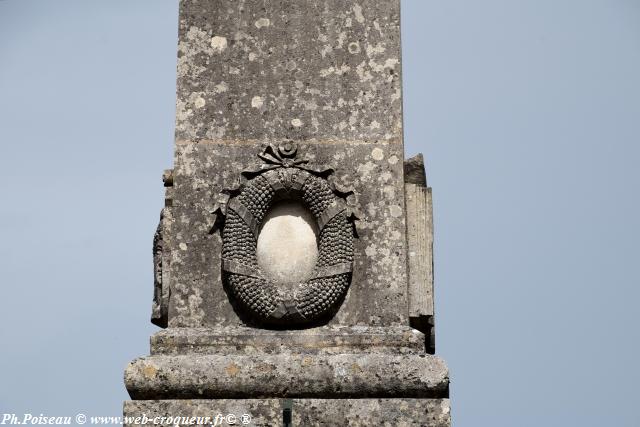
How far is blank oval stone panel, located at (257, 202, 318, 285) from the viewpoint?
39.1ft

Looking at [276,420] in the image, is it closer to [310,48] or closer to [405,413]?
[405,413]

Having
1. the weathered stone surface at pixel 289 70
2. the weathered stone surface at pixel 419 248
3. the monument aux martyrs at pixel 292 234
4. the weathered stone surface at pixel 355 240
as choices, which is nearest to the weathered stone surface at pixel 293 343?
the monument aux martyrs at pixel 292 234

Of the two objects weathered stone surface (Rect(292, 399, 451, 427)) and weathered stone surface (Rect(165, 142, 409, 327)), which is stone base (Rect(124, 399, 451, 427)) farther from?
weathered stone surface (Rect(165, 142, 409, 327))

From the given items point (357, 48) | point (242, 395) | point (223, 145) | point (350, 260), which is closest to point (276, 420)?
point (242, 395)

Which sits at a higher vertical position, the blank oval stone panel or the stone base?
the blank oval stone panel

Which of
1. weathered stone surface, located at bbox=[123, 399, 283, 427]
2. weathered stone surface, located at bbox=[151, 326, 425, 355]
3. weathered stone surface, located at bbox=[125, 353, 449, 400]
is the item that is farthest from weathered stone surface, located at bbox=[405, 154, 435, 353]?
weathered stone surface, located at bbox=[123, 399, 283, 427]

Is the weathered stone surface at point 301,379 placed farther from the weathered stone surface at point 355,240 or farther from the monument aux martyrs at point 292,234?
the weathered stone surface at point 355,240

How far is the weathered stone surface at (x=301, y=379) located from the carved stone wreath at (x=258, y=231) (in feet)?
1.39

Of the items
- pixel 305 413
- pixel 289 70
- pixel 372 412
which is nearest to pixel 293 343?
pixel 305 413

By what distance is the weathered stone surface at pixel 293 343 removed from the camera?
38.1 feet

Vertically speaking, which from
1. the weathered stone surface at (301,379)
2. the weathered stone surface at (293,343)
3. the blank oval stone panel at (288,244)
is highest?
the blank oval stone panel at (288,244)

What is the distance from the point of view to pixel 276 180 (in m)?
12.0

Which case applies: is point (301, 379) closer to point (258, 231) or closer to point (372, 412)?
point (372, 412)

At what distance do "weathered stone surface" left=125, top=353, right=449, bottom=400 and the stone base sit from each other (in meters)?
0.05
